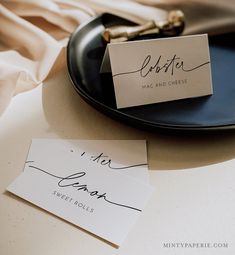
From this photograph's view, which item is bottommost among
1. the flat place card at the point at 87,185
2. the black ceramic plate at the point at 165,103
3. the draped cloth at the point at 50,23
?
the flat place card at the point at 87,185

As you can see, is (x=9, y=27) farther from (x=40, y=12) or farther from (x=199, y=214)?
(x=199, y=214)

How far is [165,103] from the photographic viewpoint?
403 mm

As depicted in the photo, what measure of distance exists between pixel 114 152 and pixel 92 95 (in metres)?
0.07

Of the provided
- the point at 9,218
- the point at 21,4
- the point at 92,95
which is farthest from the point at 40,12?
the point at 9,218

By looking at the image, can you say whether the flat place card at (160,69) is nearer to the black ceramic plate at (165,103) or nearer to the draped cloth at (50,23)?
the black ceramic plate at (165,103)

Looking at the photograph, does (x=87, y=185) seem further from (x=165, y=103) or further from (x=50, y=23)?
(x=50, y=23)

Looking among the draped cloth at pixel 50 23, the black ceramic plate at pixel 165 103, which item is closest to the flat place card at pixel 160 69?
the black ceramic plate at pixel 165 103

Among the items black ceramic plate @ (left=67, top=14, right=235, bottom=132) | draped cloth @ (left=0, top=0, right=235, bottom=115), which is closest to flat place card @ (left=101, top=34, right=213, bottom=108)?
black ceramic plate @ (left=67, top=14, right=235, bottom=132)

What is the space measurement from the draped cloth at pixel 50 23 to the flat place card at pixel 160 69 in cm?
12

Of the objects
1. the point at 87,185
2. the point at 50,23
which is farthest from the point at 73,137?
the point at 50,23

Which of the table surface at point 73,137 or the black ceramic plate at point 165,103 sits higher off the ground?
the black ceramic plate at point 165,103

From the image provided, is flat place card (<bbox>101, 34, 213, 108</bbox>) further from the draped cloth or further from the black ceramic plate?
the draped cloth

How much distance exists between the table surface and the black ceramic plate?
18 mm

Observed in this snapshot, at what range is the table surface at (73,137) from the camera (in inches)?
Result: 12.2
